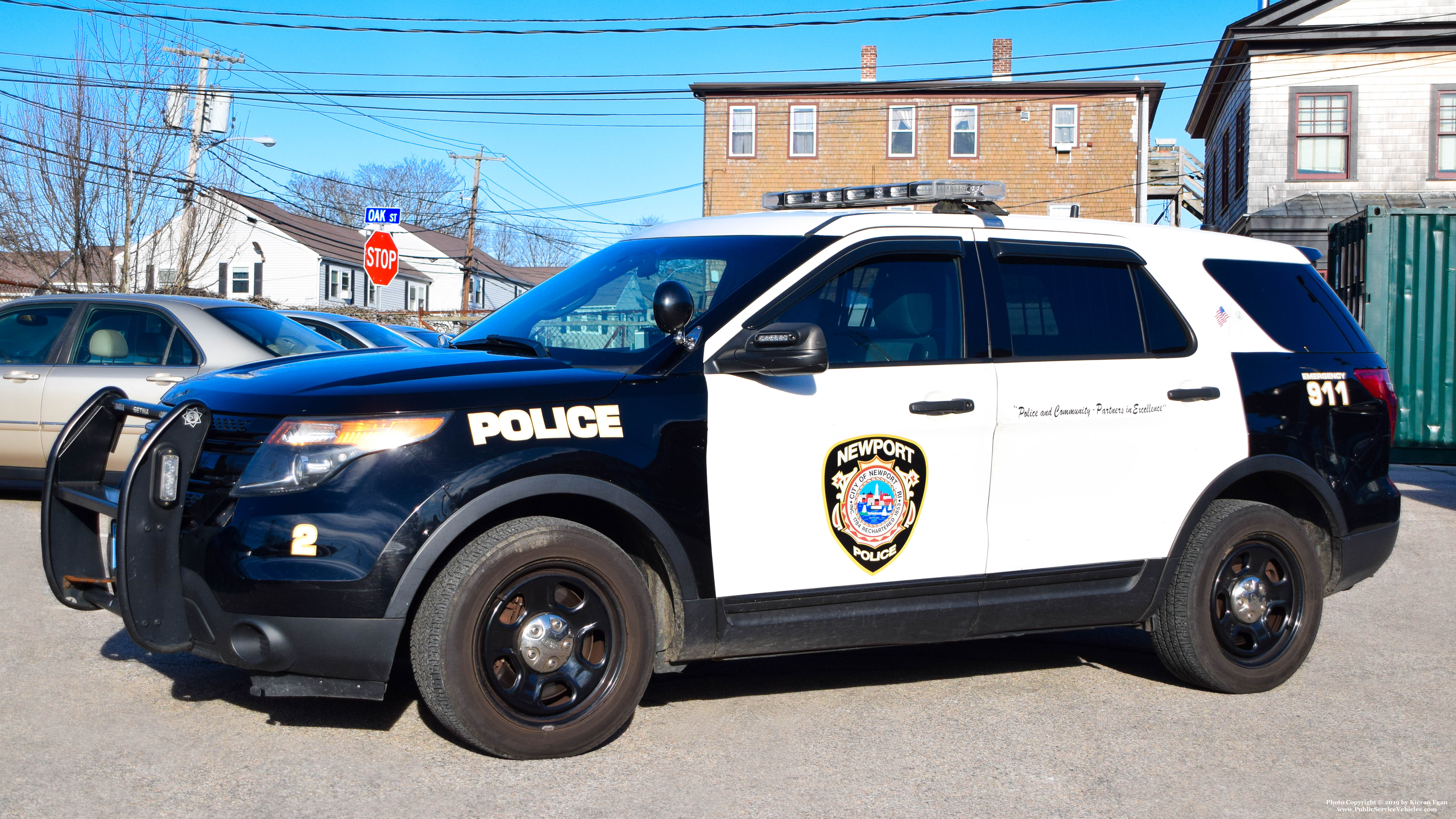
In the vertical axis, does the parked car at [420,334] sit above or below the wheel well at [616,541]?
above

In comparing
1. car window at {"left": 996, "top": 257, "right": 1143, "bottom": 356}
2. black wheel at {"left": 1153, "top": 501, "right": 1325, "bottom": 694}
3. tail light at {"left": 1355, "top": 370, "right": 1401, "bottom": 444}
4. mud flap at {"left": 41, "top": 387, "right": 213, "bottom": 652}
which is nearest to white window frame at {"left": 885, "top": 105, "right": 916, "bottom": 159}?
tail light at {"left": 1355, "top": 370, "right": 1401, "bottom": 444}

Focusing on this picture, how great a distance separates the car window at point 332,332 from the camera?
1195 cm

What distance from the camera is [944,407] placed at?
4.48 metres

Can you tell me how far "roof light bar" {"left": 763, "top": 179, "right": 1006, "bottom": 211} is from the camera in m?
5.35

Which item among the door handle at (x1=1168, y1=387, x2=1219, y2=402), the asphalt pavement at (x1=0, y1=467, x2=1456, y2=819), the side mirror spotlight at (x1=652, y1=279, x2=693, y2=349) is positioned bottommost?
the asphalt pavement at (x1=0, y1=467, x2=1456, y2=819)

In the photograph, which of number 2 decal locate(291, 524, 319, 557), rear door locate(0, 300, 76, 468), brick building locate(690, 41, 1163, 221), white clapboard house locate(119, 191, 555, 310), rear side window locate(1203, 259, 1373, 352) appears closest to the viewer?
number 2 decal locate(291, 524, 319, 557)

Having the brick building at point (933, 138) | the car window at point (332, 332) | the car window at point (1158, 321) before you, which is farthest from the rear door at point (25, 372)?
the brick building at point (933, 138)

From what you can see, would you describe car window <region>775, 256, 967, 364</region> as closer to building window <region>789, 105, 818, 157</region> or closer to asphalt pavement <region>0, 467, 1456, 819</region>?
asphalt pavement <region>0, 467, 1456, 819</region>

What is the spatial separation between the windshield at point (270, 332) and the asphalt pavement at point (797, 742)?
331 cm

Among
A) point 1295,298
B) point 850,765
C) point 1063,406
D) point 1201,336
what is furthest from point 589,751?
point 1295,298

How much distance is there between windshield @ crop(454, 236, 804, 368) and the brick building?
3007 cm

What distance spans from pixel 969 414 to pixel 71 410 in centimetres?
722

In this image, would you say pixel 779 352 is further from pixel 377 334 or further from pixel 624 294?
pixel 377 334

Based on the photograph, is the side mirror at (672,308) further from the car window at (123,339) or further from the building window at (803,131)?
the building window at (803,131)
